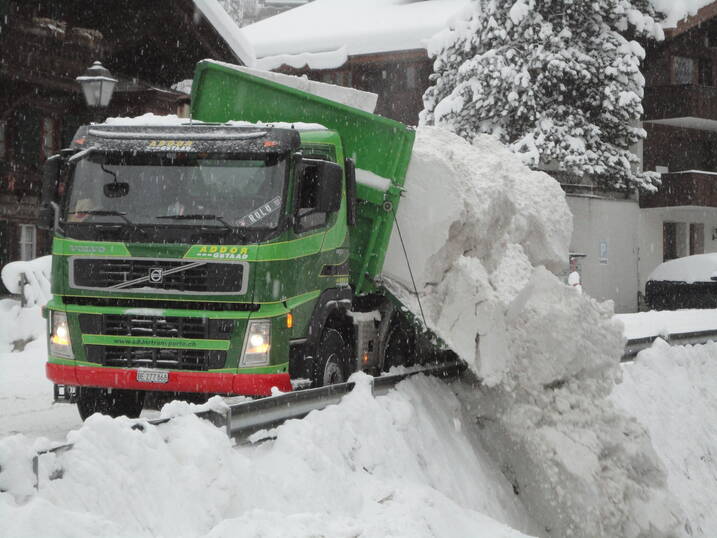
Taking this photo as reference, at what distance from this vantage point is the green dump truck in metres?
8.23

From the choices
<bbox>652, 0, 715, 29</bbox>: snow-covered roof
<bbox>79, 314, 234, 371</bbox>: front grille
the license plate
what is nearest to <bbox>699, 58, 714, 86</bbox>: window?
<bbox>652, 0, 715, 29</bbox>: snow-covered roof

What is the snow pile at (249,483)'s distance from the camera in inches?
194

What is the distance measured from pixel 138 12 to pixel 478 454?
642 inches

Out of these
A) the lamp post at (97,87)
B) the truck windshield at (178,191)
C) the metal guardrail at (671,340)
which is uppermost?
the lamp post at (97,87)

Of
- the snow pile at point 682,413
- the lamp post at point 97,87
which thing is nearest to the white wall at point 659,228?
the snow pile at point 682,413

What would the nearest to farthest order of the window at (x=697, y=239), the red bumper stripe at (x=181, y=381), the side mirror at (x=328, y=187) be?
the red bumper stripe at (x=181, y=381)
the side mirror at (x=328, y=187)
the window at (x=697, y=239)

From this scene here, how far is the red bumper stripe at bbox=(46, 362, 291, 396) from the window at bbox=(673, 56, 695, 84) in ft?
106

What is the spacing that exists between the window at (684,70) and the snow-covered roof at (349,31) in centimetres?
799

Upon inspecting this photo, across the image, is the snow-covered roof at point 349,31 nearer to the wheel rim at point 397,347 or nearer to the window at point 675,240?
the window at point 675,240

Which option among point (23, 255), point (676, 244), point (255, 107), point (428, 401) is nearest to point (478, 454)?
point (428, 401)

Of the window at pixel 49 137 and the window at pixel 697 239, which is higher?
the window at pixel 49 137

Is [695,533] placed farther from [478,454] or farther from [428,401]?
[428,401]

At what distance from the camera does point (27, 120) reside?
2275 centimetres

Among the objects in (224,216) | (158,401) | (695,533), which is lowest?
(695,533)
